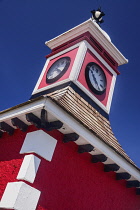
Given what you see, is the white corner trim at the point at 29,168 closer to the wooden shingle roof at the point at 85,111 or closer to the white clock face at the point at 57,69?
the wooden shingle roof at the point at 85,111

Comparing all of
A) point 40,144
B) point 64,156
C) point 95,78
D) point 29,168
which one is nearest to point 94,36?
point 95,78

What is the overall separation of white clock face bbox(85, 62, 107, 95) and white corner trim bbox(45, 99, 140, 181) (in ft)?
8.00

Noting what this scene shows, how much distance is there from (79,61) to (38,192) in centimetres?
393

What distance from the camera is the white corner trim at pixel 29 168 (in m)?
3.61

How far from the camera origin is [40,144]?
3.98 m

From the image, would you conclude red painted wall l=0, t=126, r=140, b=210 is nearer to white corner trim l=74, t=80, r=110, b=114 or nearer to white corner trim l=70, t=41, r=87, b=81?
white corner trim l=74, t=80, r=110, b=114

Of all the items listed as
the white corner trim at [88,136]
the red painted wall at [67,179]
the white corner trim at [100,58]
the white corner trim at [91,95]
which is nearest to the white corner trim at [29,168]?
the red painted wall at [67,179]

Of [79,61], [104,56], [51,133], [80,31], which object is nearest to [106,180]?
[51,133]

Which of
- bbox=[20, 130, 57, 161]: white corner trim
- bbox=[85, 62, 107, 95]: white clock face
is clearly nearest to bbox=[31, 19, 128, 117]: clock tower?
bbox=[85, 62, 107, 95]: white clock face

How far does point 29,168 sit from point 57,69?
393cm

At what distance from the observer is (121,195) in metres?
5.45

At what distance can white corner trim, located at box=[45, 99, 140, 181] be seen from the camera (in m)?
3.86

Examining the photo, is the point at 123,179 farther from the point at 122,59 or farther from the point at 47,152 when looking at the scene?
the point at 122,59

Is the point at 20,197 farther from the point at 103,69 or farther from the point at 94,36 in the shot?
the point at 94,36
